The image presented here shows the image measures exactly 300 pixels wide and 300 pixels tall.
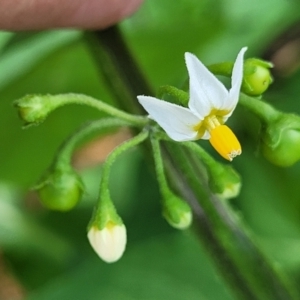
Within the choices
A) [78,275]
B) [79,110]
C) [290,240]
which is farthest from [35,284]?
[290,240]

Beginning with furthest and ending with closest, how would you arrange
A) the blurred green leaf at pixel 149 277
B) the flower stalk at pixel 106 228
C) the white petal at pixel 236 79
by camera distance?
the blurred green leaf at pixel 149 277 < the flower stalk at pixel 106 228 < the white petal at pixel 236 79

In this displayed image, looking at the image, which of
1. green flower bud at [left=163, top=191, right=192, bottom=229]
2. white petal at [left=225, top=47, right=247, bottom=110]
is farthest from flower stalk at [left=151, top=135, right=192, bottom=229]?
white petal at [left=225, top=47, right=247, bottom=110]

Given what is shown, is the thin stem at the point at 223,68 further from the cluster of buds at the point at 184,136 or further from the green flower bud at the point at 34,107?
the green flower bud at the point at 34,107

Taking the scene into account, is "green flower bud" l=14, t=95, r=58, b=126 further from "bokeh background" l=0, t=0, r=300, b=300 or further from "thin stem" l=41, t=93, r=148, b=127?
"bokeh background" l=0, t=0, r=300, b=300

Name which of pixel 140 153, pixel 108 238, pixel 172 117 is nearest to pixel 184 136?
pixel 172 117

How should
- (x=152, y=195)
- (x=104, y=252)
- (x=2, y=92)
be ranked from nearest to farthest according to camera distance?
(x=104, y=252) < (x=2, y=92) < (x=152, y=195)

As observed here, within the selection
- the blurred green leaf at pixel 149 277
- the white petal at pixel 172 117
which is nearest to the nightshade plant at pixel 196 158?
the white petal at pixel 172 117

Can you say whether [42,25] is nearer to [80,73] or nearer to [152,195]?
[80,73]
